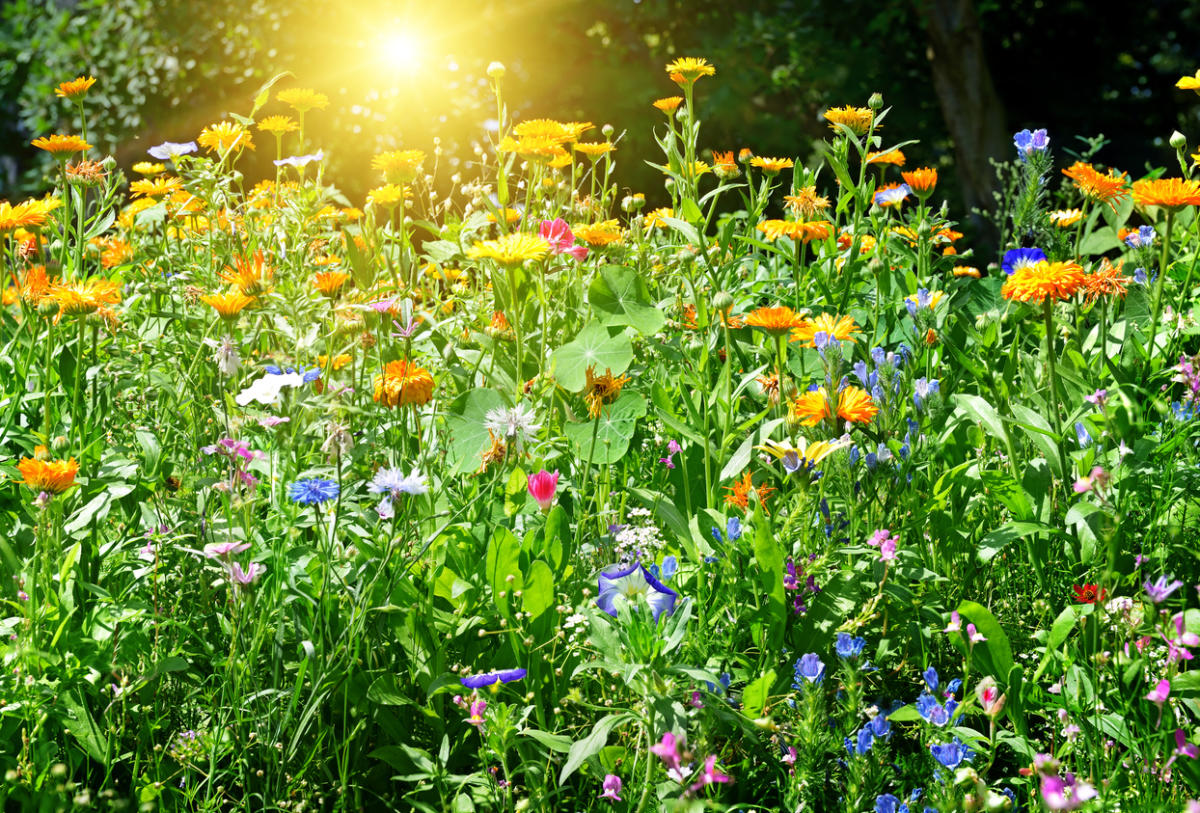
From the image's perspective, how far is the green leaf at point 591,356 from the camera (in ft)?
6.53

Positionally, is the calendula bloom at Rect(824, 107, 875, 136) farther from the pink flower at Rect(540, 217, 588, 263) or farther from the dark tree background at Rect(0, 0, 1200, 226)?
the dark tree background at Rect(0, 0, 1200, 226)

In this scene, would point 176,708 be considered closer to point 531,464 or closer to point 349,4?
point 531,464

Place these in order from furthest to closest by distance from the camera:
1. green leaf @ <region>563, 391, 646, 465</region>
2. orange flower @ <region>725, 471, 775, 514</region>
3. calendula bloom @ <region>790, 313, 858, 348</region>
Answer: green leaf @ <region>563, 391, 646, 465</region>
calendula bloom @ <region>790, 313, 858, 348</region>
orange flower @ <region>725, 471, 775, 514</region>

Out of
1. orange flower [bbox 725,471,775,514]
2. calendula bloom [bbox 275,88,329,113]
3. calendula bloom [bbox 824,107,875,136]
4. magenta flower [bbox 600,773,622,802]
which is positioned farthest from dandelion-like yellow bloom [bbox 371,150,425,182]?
magenta flower [bbox 600,773,622,802]

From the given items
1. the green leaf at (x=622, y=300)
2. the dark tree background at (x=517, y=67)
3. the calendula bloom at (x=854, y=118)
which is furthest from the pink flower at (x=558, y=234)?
the dark tree background at (x=517, y=67)

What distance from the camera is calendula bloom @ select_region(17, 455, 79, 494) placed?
1.36 meters

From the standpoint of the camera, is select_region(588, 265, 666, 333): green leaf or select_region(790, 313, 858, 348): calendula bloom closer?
select_region(790, 313, 858, 348): calendula bloom

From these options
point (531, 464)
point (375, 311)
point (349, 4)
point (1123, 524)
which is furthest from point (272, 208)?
point (349, 4)

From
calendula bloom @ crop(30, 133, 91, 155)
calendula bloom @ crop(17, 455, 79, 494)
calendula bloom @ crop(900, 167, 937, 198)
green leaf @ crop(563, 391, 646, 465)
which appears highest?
calendula bloom @ crop(30, 133, 91, 155)

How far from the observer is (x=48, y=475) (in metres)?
1.39

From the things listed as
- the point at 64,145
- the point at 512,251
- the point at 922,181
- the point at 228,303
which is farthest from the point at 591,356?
the point at 64,145

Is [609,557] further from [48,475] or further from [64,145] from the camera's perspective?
[64,145]

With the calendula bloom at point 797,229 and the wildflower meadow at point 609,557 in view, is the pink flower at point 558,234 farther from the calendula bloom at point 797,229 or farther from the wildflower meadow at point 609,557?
the calendula bloom at point 797,229

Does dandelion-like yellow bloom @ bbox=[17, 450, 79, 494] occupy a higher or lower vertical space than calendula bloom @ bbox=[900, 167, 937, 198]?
higher
